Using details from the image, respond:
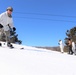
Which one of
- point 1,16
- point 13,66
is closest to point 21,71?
point 13,66

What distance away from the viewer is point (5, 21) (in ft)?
42.4

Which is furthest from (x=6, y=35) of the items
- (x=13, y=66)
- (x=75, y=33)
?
(x=75, y=33)

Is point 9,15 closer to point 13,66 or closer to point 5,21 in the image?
point 5,21

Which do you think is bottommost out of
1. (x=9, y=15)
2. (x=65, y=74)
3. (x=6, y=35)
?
(x=65, y=74)

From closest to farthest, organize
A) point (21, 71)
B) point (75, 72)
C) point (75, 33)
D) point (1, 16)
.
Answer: point (21, 71) < point (75, 72) < point (1, 16) < point (75, 33)

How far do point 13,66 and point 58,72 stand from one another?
119cm

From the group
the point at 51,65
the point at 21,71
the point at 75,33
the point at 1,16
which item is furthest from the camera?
the point at 75,33

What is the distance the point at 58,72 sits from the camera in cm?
830

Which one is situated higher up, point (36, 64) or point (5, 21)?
point (5, 21)

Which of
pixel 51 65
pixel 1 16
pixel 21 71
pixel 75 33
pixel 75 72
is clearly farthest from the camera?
pixel 75 33

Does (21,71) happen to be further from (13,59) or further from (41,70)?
(13,59)

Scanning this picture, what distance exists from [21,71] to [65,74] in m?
1.17

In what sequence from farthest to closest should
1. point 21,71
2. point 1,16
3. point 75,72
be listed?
point 1,16, point 75,72, point 21,71

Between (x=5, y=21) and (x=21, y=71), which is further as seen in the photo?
(x=5, y=21)
